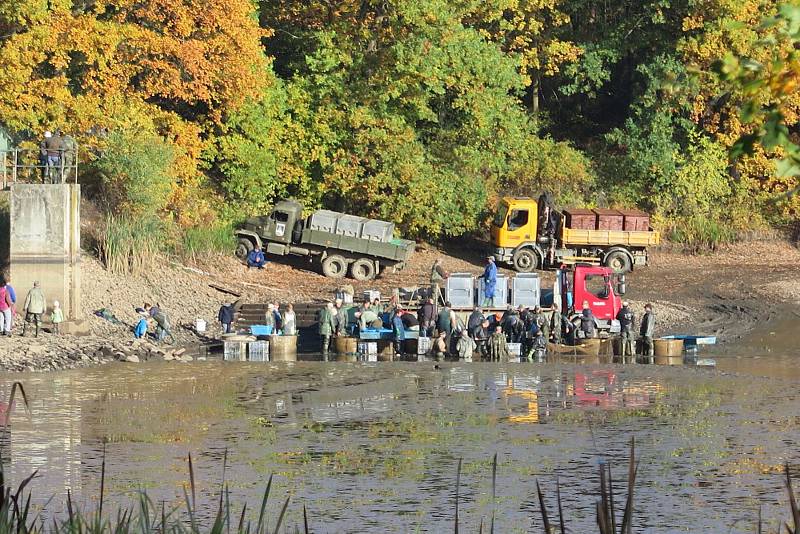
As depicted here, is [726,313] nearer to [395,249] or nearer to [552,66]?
[395,249]

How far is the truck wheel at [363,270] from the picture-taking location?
43.8m

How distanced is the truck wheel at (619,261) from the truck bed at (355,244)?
273 inches

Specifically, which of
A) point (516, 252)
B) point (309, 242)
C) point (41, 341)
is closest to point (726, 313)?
point (516, 252)

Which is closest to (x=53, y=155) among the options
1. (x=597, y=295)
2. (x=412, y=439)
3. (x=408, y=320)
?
(x=408, y=320)

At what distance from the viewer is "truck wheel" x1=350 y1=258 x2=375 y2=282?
43.8 metres

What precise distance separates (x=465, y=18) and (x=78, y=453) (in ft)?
107

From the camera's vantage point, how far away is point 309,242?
1725 inches

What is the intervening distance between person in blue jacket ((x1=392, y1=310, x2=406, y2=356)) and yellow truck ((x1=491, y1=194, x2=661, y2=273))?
12.2m

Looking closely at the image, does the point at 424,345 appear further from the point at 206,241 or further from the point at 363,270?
the point at 206,241

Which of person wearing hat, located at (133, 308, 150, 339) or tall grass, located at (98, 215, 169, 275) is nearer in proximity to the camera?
person wearing hat, located at (133, 308, 150, 339)

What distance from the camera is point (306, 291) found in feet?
136

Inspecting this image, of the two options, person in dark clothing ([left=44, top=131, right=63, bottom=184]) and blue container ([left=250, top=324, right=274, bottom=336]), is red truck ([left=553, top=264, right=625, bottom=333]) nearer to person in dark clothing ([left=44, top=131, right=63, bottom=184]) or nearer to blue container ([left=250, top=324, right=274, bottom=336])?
blue container ([left=250, top=324, right=274, bottom=336])

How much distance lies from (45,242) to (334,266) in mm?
11630

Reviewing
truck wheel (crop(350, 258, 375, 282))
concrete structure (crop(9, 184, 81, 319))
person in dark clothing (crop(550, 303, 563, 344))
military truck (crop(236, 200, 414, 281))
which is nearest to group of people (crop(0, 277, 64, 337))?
concrete structure (crop(9, 184, 81, 319))
